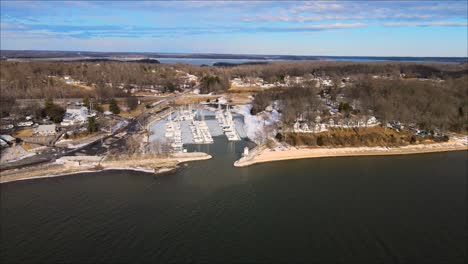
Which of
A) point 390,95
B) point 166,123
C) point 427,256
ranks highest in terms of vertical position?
point 390,95

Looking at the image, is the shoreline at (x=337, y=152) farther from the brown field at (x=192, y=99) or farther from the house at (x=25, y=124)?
the brown field at (x=192, y=99)

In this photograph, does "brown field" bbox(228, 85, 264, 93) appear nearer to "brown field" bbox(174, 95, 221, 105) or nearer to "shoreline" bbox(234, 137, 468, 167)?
"brown field" bbox(174, 95, 221, 105)

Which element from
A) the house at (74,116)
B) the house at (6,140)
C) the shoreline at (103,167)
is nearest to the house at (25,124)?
the house at (74,116)

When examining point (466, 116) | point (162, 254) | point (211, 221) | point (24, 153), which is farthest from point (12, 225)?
point (466, 116)

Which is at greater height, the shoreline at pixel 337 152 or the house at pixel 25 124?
the house at pixel 25 124

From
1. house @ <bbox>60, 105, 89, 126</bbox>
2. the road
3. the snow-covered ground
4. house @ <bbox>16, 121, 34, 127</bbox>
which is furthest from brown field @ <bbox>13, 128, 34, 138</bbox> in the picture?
the snow-covered ground

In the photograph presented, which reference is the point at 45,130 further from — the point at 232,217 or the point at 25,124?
the point at 232,217

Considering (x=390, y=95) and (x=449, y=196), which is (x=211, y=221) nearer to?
(x=449, y=196)
